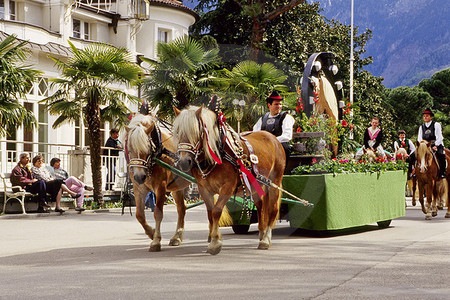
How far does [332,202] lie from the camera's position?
11.6m

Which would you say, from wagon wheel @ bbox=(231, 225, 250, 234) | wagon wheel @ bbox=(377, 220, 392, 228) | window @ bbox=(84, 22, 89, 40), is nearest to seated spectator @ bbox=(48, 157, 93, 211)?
wagon wheel @ bbox=(231, 225, 250, 234)

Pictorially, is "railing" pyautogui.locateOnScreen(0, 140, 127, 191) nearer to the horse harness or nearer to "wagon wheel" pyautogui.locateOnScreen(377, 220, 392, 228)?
"wagon wheel" pyautogui.locateOnScreen(377, 220, 392, 228)

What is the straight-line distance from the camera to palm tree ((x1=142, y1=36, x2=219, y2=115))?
77.0 feet

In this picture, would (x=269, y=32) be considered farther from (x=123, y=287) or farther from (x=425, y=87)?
(x=425, y=87)

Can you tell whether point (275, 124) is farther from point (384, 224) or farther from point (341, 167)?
point (384, 224)

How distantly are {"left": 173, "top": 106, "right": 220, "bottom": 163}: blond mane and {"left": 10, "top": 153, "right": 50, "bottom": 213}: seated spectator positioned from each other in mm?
10752

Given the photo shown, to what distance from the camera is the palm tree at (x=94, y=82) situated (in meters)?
20.9

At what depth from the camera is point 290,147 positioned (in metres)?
12.6

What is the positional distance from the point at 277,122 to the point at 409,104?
57.4 metres

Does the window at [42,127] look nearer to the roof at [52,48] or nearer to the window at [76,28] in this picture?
the roof at [52,48]

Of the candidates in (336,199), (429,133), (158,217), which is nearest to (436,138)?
(429,133)

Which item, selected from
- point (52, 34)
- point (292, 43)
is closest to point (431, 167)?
point (52, 34)

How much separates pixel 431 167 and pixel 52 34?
65.3 feet

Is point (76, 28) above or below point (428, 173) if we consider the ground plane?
above
